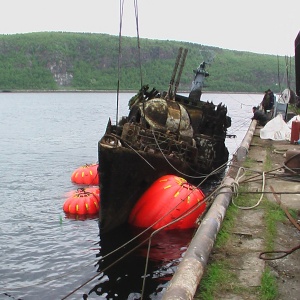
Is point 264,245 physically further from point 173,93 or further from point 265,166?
point 173,93

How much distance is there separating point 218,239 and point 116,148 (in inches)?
221

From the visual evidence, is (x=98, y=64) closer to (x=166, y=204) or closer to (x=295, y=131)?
(x=295, y=131)

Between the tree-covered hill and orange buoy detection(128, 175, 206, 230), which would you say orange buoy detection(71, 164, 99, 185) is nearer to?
orange buoy detection(128, 175, 206, 230)

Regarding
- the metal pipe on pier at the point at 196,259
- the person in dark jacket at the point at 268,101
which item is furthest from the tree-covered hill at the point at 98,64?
the metal pipe on pier at the point at 196,259

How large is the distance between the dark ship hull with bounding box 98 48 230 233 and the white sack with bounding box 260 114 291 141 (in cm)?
222

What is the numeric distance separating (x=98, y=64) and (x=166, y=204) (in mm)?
177631

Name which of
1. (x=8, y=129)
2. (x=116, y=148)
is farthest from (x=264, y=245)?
(x=8, y=129)

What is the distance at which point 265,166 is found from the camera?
44.3 ft

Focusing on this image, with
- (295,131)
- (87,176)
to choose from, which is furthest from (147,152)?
(295,131)

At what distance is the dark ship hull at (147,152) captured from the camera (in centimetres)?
1247

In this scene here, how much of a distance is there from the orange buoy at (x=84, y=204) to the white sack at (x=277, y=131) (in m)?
8.78

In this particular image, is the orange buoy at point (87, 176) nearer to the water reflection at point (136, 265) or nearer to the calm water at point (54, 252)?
the calm water at point (54, 252)

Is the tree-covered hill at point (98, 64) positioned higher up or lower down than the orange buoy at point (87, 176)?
higher up

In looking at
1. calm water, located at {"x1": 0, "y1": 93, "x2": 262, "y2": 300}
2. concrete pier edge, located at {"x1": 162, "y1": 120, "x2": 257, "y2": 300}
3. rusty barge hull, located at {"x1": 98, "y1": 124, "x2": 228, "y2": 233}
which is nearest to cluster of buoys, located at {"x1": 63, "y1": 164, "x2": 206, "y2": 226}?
rusty barge hull, located at {"x1": 98, "y1": 124, "x2": 228, "y2": 233}
